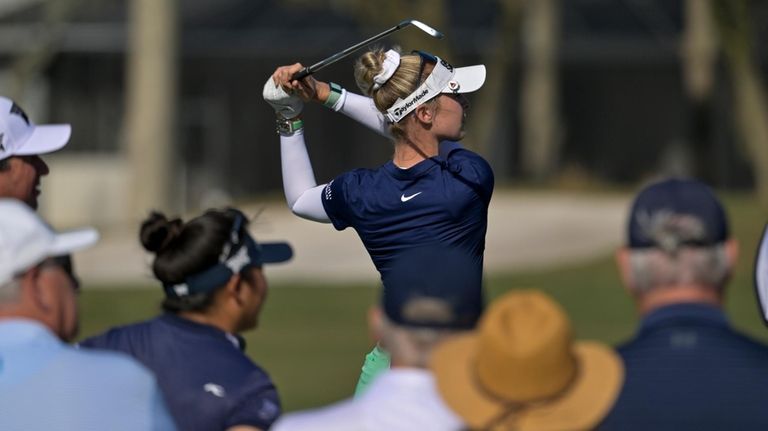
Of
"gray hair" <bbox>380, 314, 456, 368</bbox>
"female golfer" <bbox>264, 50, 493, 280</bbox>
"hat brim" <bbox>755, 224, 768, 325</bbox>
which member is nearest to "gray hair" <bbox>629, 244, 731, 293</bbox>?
"gray hair" <bbox>380, 314, 456, 368</bbox>

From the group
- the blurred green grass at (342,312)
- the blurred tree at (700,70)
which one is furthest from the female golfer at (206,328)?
the blurred tree at (700,70)

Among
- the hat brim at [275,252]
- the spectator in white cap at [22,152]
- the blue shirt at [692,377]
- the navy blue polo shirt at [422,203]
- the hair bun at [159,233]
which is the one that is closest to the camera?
the blue shirt at [692,377]

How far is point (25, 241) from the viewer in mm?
4477

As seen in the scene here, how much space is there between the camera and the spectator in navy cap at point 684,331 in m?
4.28

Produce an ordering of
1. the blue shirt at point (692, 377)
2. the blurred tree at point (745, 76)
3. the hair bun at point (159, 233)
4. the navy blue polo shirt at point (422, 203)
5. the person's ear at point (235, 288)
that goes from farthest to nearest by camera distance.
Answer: the blurred tree at point (745, 76), the navy blue polo shirt at point (422, 203), the hair bun at point (159, 233), the person's ear at point (235, 288), the blue shirt at point (692, 377)

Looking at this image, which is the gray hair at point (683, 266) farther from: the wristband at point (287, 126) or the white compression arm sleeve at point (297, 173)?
the wristband at point (287, 126)

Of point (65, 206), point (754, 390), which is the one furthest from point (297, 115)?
point (65, 206)

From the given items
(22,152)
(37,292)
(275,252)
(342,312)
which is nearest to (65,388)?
(37,292)

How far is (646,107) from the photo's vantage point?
38344mm

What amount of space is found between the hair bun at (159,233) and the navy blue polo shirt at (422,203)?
1.11 meters

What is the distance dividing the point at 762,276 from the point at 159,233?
74.4 inches

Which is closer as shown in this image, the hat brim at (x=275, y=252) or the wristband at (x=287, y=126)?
the hat brim at (x=275, y=252)

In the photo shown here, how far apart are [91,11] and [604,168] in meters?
11.5

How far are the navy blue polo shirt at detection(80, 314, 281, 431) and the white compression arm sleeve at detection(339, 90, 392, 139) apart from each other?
63.6 inches
